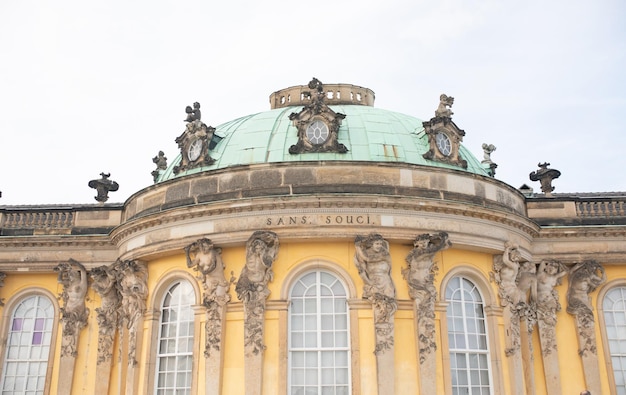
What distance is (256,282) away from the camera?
16.1 metres

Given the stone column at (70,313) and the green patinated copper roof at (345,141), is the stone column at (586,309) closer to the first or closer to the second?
the green patinated copper roof at (345,141)

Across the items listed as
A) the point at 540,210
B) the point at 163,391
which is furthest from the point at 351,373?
the point at 540,210

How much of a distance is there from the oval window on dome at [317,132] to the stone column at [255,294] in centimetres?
344

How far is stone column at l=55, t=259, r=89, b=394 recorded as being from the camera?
19.6 metres

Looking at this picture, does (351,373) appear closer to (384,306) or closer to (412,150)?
(384,306)

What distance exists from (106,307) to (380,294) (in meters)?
8.94

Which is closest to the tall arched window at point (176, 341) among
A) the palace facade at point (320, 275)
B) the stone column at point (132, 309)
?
the palace facade at point (320, 275)

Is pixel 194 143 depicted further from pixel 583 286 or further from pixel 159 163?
pixel 583 286

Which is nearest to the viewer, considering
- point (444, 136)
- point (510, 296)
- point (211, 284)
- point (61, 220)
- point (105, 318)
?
point (211, 284)

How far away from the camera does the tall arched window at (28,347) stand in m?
20.1

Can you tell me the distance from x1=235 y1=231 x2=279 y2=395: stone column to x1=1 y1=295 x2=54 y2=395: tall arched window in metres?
8.38

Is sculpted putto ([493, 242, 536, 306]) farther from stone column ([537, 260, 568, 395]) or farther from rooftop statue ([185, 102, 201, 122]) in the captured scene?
rooftop statue ([185, 102, 201, 122])

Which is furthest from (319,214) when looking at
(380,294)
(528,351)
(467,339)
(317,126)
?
(528,351)

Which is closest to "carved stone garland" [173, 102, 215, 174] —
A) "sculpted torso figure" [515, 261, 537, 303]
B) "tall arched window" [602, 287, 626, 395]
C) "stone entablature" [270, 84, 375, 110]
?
"stone entablature" [270, 84, 375, 110]
